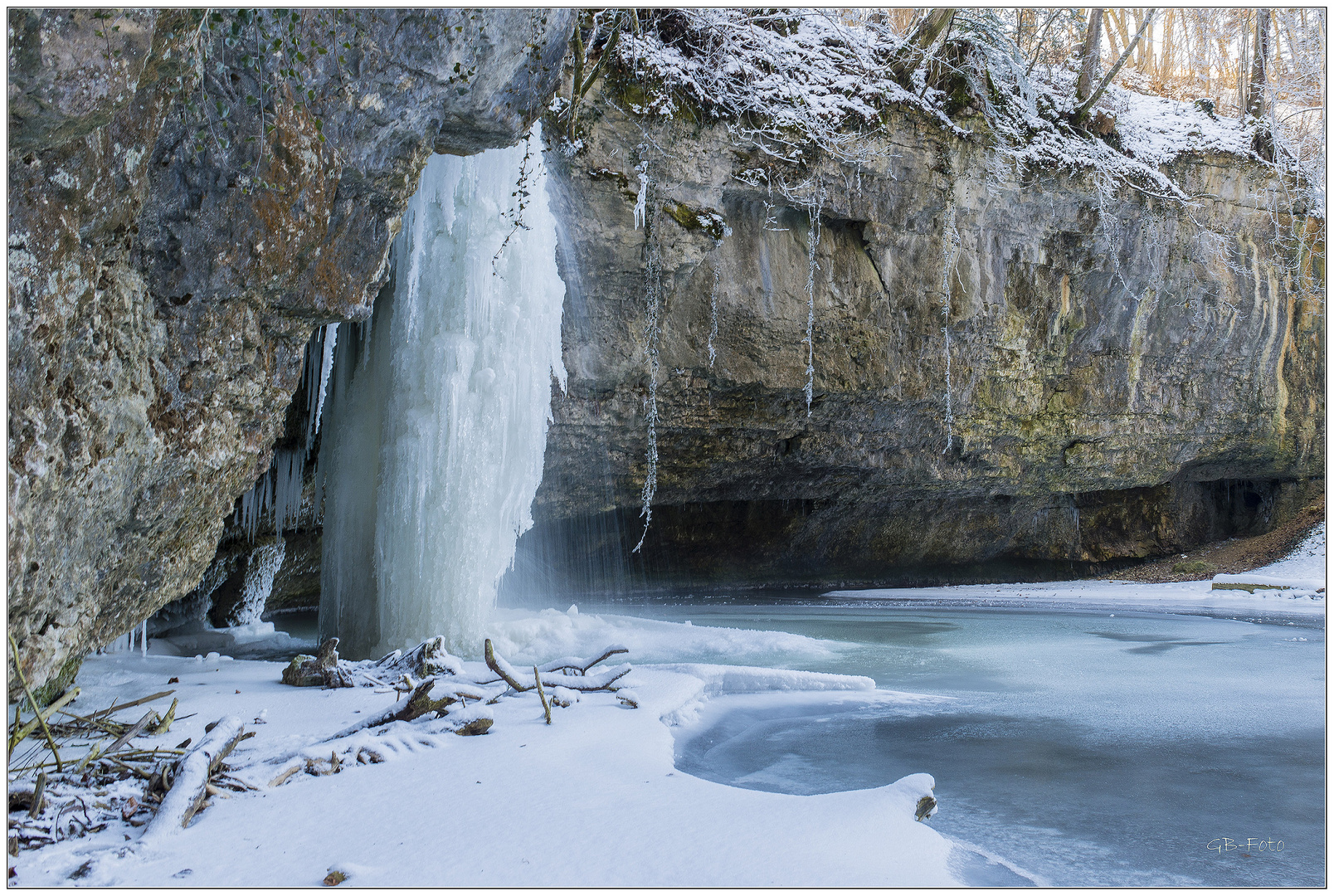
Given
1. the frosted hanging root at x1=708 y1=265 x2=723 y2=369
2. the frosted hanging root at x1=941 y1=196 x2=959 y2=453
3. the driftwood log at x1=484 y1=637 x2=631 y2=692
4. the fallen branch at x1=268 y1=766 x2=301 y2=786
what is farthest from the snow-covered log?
the frosted hanging root at x1=941 y1=196 x2=959 y2=453

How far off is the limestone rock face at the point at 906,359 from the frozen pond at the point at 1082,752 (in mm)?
4797

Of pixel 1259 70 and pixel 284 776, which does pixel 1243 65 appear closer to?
pixel 1259 70

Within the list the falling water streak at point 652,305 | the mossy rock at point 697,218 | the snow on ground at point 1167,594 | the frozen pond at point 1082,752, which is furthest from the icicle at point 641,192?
the snow on ground at point 1167,594

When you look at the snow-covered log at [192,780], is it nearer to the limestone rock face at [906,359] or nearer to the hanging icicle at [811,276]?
the limestone rock face at [906,359]

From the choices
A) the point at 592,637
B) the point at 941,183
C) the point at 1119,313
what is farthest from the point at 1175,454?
the point at 592,637

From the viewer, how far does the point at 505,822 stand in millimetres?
2576

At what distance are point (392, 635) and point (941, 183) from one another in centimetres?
869

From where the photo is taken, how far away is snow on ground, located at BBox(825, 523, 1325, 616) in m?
10.6

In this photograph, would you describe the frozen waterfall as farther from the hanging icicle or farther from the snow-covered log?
the hanging icicle

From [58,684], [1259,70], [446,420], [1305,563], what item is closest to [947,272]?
[1259,70]

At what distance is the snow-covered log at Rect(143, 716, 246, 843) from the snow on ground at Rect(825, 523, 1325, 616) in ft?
37.0

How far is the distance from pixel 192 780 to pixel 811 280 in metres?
8.99

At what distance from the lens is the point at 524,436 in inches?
269

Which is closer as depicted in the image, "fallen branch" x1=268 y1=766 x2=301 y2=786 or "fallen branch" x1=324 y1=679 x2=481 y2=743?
"fallen branch" x1=268 y1=766 x2=301 y2=786
